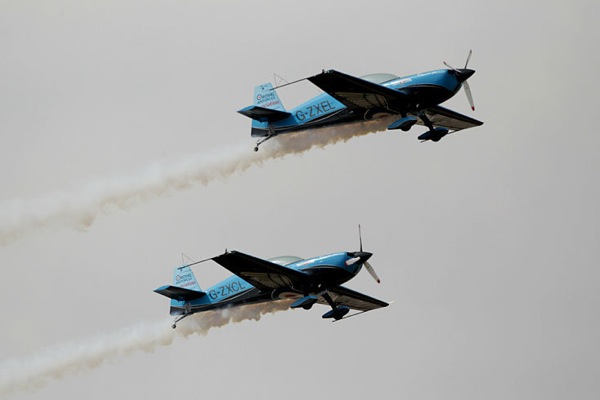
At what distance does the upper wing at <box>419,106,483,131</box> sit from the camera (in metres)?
95.8

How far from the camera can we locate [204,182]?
98250 mm

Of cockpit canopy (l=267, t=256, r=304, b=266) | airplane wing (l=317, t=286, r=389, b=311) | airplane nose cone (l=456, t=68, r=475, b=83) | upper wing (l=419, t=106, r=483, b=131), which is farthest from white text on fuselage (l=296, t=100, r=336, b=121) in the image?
airplane wing (l=317, t=286, r=389, b=311)

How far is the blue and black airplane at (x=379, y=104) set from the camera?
90312 mm

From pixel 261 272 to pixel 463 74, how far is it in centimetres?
1081

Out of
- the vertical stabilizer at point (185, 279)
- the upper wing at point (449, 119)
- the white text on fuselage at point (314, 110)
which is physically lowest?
the vertical stabilizer at point (185, 279)

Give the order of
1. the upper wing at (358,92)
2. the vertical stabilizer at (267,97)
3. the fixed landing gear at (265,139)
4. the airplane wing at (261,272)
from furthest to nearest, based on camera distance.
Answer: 1. the vertical stabilizer at (267,97)
2. the fixed landing gear at (265,139)
3. the airplane wing at (261,272)
4. the upper wing at (358,92)

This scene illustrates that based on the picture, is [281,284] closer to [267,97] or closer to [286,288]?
[286,288]

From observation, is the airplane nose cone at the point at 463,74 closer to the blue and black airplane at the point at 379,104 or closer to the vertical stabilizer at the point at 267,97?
the blue and black airplane at the point at 379,104

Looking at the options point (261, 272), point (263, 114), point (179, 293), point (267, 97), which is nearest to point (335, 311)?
point (261, 272)

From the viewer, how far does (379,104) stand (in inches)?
3617

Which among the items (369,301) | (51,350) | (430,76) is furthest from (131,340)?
(430,76)

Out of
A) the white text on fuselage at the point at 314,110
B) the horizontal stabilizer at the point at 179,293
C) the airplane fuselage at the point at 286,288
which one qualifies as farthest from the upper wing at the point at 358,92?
the horizontal stabilizer at the point at 179,293

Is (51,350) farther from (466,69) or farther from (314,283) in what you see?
(466,69)

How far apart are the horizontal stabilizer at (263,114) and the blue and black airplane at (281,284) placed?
6.58 m
